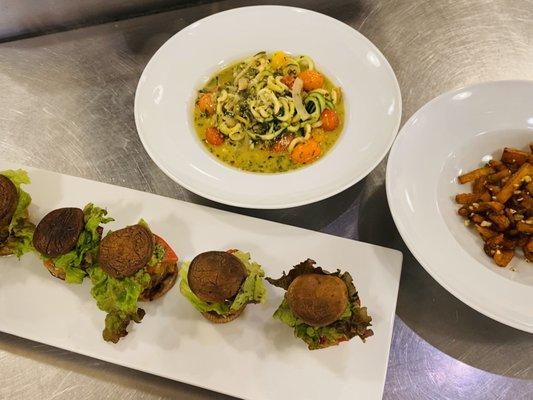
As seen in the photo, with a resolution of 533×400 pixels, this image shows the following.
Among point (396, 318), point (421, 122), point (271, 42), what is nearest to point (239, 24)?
point (271, 42)

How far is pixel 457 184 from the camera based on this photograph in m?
2.79

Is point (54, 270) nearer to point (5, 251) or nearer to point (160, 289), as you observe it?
point (5, 251)

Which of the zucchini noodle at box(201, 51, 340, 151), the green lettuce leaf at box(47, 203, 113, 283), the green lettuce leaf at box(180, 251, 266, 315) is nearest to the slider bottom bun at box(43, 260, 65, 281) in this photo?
the green lettuce leaf at box(47, 203, 113, 283)

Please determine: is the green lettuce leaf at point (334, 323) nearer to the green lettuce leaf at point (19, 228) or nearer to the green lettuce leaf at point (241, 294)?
the green lettuce leaf at point (241, 294)

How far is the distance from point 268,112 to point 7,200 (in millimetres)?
1584

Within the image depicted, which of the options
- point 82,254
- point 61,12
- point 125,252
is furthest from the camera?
point 61,12

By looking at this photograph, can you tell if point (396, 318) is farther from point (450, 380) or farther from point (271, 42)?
point (271, 42)

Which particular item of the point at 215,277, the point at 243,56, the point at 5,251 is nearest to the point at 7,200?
the point at 5,251

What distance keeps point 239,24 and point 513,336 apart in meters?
2.48

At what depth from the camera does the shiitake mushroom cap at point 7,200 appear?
2.52 m

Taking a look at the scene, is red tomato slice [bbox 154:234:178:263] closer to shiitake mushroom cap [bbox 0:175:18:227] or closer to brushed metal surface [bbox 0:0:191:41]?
shiitake mushroom cap [bbox 0:175:18:227]

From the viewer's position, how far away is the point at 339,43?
3.10 metres

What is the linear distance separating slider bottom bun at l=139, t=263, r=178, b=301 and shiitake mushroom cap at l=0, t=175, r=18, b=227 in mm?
805

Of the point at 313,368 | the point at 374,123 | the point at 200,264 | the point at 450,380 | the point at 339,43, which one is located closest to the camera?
the point at 200,264
